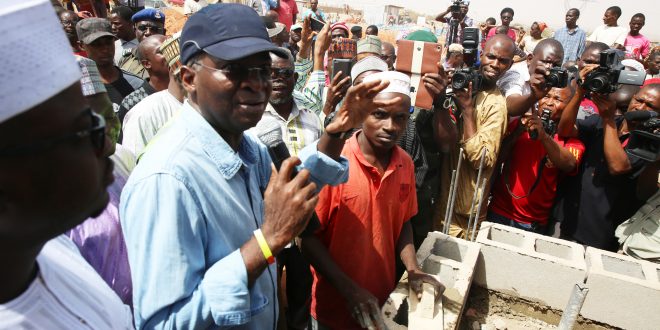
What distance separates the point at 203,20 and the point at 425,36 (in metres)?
2.77

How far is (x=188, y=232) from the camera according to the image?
1.23 m

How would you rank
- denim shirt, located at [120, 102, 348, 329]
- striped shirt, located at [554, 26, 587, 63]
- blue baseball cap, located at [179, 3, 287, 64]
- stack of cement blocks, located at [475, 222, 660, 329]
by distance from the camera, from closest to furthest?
1. denim shirt, located at [120, 102, 348, 329]
2. blue baseball cap, located at [179, 3, 287, 64]
3. stack of cement blocks, located at [475, 222, 660, 329]
4. striped shirt, located at [554, 26, 587, 63]

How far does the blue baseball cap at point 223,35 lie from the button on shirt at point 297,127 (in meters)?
1.49

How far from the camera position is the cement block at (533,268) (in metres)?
2.36

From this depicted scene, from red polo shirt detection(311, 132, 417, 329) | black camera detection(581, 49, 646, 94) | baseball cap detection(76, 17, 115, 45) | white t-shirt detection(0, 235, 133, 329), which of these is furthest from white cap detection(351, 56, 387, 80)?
baseball cap detection(76, 17, 115, 45)

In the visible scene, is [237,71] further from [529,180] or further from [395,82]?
[529,180]

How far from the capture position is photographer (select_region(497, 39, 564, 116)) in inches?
124

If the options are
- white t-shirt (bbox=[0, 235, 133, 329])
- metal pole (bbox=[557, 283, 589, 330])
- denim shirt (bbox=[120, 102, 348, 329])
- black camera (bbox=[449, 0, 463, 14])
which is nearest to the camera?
white t-shirt (bbox=[0, 235, 133, 329])

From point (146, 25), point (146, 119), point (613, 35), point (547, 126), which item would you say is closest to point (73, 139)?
point (146, 119)

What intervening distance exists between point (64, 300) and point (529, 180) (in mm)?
3457

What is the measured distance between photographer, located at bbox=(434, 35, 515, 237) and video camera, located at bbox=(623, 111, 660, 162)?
2.81 ft

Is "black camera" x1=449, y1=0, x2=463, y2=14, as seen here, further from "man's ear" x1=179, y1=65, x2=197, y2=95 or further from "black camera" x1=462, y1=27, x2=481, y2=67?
"man's ear" x1=179, y1=65, x2=197, y2=95

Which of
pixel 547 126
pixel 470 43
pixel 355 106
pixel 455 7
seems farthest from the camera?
pixel 455 7

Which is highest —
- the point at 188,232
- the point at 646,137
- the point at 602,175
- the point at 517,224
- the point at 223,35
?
the point at 223,35
